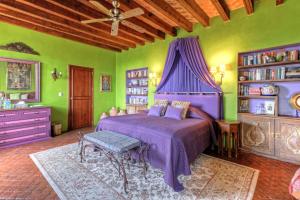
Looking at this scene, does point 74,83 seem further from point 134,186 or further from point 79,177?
point 134,186

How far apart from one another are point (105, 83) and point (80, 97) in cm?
114

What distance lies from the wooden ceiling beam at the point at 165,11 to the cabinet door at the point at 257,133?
259 cm

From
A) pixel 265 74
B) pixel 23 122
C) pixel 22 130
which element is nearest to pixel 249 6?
pixel 265 74

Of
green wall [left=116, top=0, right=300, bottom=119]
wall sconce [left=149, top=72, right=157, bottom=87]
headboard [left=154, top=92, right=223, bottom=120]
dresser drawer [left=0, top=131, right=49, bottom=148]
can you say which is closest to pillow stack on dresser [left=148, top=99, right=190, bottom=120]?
headboard [left=154, top=92, right=223, bottom=120]

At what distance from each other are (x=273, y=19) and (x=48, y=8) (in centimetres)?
454

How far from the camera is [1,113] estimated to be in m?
3.74

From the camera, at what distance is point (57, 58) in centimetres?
515

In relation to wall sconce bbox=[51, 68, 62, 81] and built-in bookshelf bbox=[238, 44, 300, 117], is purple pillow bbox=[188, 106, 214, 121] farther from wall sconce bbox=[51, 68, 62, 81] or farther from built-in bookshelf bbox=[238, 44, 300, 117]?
wall sconce bbox=[51, 68, 62, 81]

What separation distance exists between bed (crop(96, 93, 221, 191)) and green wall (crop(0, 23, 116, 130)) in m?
2.47

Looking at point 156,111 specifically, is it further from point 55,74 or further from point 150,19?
point 55,74

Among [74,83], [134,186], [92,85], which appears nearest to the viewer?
[134,186]

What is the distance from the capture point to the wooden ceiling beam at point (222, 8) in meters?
3.12

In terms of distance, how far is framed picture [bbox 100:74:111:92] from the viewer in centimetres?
640

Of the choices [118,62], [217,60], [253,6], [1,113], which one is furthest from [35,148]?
[253,6]
